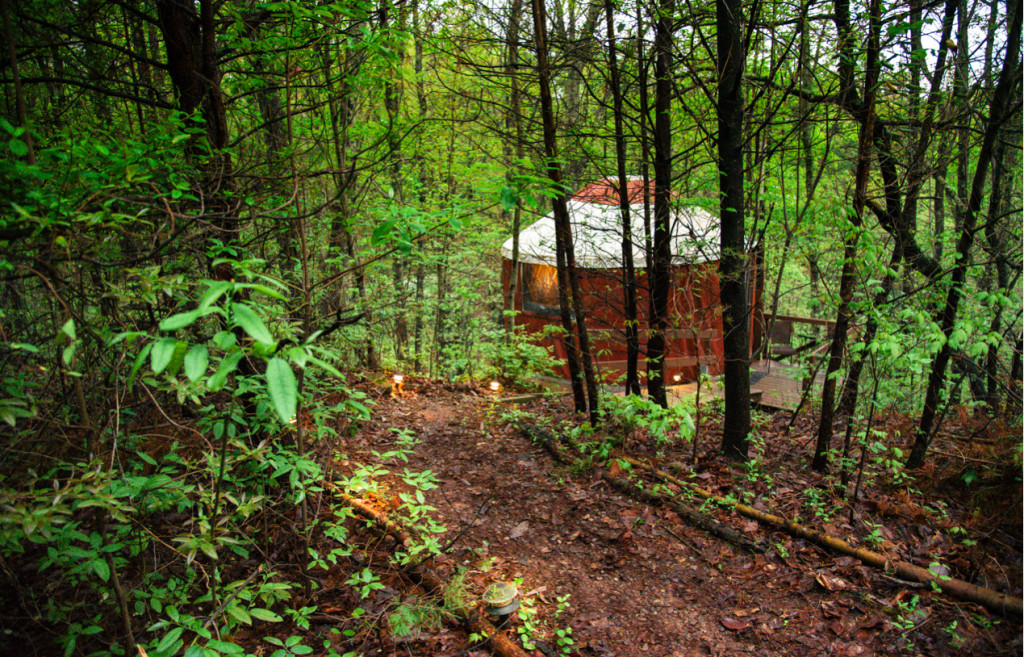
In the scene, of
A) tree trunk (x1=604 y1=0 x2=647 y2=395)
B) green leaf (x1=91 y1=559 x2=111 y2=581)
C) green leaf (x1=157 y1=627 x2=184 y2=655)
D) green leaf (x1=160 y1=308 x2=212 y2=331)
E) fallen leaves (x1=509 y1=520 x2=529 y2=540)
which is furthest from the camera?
tree trunk (x1=604 y1=0 x2=647 y2=395)

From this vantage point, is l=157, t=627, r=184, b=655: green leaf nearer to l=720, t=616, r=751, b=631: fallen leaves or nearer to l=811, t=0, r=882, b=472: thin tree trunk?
l=720, t=616, r=751, b=631: fallen leaves

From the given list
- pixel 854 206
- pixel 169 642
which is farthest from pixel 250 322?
pixel 854 206

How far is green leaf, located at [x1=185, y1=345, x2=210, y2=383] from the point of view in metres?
0.99

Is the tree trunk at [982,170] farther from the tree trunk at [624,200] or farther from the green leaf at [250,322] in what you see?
the green leaf at [250,322]

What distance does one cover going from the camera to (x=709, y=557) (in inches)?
136

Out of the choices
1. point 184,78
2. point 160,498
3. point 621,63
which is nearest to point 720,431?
point 621,63

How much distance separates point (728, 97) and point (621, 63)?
69.0 inches

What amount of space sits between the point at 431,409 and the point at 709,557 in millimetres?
3716

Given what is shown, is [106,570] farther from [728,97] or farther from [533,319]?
[533,319]

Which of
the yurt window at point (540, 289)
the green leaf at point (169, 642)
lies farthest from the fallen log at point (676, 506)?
the yurt window at point (540, 289)

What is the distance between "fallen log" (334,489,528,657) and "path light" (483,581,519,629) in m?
0.06

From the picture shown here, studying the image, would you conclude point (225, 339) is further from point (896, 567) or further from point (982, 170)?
point (982, 170)

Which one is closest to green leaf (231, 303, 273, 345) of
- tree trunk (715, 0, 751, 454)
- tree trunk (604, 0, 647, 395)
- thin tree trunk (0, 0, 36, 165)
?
thin tree trunk (0, 0, 36, 165)

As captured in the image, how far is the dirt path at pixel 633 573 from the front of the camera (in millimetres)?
2811
